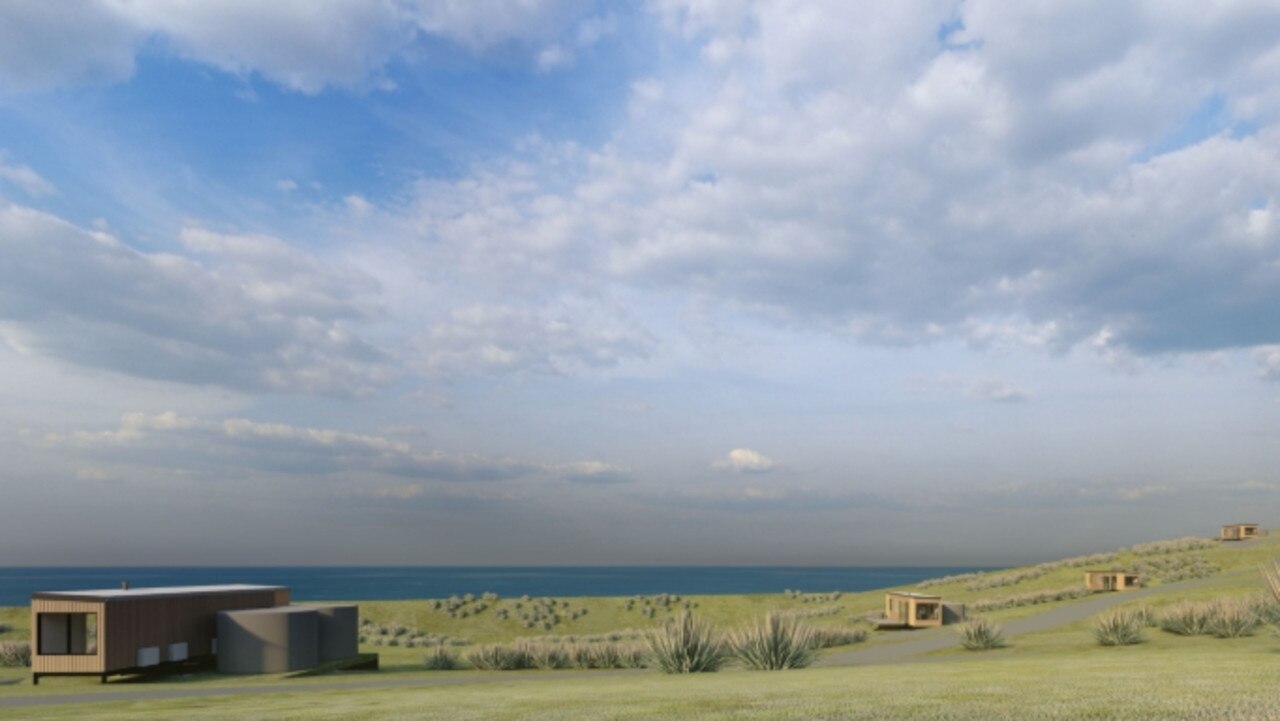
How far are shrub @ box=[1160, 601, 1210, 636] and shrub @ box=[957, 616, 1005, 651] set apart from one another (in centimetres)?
410

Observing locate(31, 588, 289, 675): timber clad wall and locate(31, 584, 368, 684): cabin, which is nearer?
locate(31, 588, 289, 675): timber clad wall

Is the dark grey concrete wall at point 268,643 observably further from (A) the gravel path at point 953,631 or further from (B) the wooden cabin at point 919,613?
(B) the wooden cabin at point 919,613

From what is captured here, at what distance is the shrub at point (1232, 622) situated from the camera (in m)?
20.3

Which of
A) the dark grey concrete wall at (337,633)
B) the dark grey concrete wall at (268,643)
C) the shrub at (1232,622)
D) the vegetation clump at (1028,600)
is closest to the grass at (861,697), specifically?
the shrub at (1232,622)

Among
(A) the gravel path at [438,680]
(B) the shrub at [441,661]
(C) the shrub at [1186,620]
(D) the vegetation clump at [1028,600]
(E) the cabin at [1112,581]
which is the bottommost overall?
(D) the vegetation clump at [1028,600]

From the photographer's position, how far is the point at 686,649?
57.1 ft

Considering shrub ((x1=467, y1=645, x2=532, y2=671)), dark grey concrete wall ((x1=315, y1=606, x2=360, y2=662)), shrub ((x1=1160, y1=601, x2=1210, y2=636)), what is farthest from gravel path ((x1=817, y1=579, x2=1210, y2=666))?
dark grey concrete wall ((x1=315, y1=606, x2=360, y2=662))

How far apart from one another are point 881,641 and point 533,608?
24.1 meters

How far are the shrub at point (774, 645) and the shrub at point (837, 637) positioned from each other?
9598 millimetres

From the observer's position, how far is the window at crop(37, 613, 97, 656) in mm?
24494

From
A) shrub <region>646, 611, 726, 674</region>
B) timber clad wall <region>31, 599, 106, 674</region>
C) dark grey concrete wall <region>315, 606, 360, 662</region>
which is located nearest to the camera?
shrub <region>646, 611, 726, 674</region>

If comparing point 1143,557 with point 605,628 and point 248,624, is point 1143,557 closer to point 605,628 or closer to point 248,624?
point 605,628

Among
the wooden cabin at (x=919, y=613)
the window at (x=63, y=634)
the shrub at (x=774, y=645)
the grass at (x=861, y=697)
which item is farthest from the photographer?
the wooden cabin at (x=919, y=613)

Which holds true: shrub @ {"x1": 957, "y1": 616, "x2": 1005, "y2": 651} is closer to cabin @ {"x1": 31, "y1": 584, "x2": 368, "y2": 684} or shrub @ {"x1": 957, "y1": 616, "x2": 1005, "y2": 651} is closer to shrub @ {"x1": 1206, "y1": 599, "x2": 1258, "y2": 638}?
shrub @ {"x1": 1206, "y1": 599, "x2": 1258, "y2": 638}
